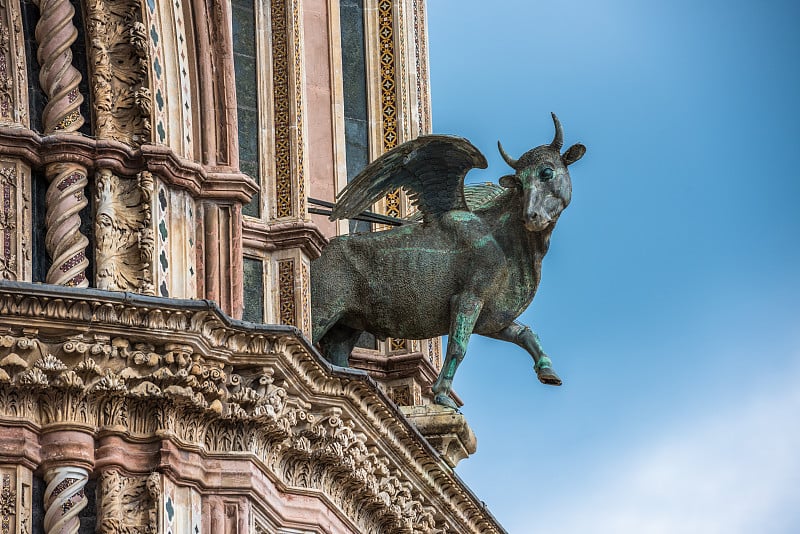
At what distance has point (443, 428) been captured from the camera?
2347cm

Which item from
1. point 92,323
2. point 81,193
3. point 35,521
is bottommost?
point 35,521

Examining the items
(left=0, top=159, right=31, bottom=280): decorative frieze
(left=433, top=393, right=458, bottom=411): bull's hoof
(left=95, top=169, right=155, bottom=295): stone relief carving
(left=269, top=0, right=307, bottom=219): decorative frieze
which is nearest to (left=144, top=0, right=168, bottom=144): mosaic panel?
(left=95, top=169, right=155, bottom=295): stone relief carving

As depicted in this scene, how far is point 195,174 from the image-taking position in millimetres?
21750

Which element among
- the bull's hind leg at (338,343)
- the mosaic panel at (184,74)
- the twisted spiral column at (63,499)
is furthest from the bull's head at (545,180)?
the twisted spiral column at (63,499)

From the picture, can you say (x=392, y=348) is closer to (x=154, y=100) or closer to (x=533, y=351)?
(x=533, y=351)

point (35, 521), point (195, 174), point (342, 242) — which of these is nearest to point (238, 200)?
point (195, 174)

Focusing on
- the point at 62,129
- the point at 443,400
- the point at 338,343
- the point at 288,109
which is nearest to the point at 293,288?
the point at 338,343

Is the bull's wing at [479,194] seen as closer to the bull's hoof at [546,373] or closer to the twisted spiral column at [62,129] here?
the bull's hoof at [546,373]

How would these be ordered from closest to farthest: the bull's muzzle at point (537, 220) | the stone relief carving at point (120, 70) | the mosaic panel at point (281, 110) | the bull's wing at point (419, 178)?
the stone relief carving at point (120, 70) < the bull's muzzle at point (537, 220) < the bull's wing at point (419, 178) < the mosaic panel at point (281, 110)

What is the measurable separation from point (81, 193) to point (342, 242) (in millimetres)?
3399

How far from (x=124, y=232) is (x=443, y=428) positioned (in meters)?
3.75

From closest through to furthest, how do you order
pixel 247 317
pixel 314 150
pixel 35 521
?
pixel 35 521 < pixel 247 317 < pixel 314 150

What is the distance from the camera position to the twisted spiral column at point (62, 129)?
20.8m

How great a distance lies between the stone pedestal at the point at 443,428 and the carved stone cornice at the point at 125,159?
2653 millimetres
